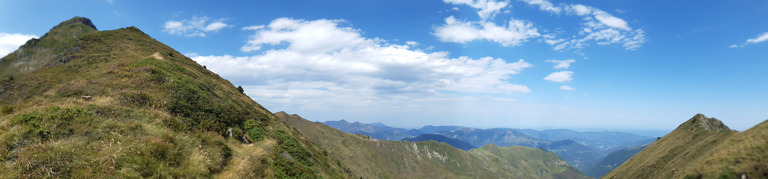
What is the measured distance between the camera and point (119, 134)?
15797 millimetres

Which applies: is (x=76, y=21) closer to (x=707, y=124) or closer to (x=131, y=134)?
(x=131, y=134)

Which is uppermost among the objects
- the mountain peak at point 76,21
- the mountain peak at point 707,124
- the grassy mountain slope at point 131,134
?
the mountain peak at point 76,21

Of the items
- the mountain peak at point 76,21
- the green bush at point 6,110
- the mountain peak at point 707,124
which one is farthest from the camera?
the mountain peak at point 76,21

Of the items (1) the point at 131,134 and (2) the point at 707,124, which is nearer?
(1) the point at 131,134

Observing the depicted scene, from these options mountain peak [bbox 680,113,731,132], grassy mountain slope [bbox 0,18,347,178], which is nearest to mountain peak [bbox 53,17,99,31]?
grassy mountain slope [bbox 0,18,347,178]

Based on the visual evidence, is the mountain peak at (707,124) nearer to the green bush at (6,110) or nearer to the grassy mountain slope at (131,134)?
the grassy mountain slope at (131,134)

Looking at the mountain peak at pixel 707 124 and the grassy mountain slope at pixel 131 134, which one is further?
the mountain peak at pixel 707 124

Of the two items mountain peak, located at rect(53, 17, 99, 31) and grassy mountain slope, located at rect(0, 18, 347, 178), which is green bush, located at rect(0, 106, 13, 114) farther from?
mountain peak, located at rect(53, 17, 99, 31)

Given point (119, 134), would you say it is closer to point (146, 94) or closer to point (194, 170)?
point (194, 170)

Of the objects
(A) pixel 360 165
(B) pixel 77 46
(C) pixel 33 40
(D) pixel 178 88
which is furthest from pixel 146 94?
(A) pixel 360 165

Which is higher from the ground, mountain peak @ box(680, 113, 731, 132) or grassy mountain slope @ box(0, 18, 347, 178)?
mountain peak @ box(680, 113, 731, 132)

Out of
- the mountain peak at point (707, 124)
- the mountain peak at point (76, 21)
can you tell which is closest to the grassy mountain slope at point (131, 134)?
the mountain peak at point (76, 21)

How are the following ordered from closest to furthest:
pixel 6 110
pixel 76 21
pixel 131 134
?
pixel 131 134 < pixel 6 110 < pixel 76 21

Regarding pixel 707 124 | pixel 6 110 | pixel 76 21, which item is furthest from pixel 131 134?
pixel 76 21
